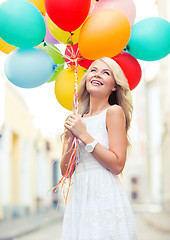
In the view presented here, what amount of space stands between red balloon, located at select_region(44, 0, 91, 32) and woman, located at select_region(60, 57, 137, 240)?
20.6 inches

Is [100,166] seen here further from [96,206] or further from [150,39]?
[150,39]

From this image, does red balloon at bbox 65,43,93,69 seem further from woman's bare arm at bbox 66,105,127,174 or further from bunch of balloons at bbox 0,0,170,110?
woman's bare arm at bbox 66,105,127,174

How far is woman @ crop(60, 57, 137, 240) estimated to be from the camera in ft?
7.68

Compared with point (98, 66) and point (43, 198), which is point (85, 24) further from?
point (43, 198)

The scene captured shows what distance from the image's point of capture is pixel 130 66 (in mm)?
3355

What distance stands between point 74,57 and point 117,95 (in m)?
0.70

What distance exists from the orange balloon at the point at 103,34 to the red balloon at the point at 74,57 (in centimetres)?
22

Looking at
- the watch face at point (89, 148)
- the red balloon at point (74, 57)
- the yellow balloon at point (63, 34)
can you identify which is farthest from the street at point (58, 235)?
the watch face at point (89, 148)

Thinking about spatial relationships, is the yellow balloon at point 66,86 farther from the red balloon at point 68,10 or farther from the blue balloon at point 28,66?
the red balloon at point 68,10

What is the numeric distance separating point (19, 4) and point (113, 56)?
2.51 feet

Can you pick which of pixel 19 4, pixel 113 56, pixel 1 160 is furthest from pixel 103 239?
pixel 1 160

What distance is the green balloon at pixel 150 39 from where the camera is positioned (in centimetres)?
329

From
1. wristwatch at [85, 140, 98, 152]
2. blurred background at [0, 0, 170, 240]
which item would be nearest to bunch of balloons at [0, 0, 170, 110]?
wristwatch at [85, 140, 98, 152]

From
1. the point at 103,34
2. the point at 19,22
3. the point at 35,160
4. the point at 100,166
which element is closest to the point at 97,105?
the point at 100,166
